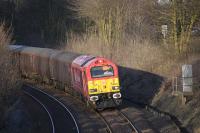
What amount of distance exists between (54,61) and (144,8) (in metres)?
7.45

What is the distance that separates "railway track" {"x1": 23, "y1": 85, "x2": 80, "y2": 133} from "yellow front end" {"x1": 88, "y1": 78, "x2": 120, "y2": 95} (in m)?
1.67

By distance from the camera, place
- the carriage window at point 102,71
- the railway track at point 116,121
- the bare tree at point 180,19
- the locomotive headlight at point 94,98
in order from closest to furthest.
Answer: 1. the railway track at point 116,121
2. the locomotive headlight at point 94,98
3. the carriage window at point 102,71
4. the bare tree at point 180,19

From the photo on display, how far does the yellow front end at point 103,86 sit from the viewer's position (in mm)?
24969

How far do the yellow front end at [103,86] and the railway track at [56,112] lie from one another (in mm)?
1672

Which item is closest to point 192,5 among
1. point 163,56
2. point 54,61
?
point 163,56


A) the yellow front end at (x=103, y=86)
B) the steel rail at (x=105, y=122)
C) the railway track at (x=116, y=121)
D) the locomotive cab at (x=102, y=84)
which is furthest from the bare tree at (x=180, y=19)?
the steel rail at (x=105, y=122)

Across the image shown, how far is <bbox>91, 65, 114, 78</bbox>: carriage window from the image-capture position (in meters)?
25.3

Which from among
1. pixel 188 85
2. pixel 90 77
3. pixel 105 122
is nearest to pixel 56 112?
pixel 90 77

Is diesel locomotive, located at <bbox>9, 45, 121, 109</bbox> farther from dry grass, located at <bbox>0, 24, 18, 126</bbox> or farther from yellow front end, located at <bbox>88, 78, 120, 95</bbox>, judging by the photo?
dry grass, located at <bbox>0, 24, 18, 126</bbox>

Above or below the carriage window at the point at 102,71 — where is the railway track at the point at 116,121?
below

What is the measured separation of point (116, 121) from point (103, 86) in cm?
311

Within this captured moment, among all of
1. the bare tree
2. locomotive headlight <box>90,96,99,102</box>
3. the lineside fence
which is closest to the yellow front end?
locomotive headlight <box>90,96,99,102</box>

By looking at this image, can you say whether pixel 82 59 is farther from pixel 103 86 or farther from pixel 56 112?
pixel 56 112

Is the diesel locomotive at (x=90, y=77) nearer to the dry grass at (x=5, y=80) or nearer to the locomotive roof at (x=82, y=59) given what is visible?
the locomotive roof at (x=82, y=59)
